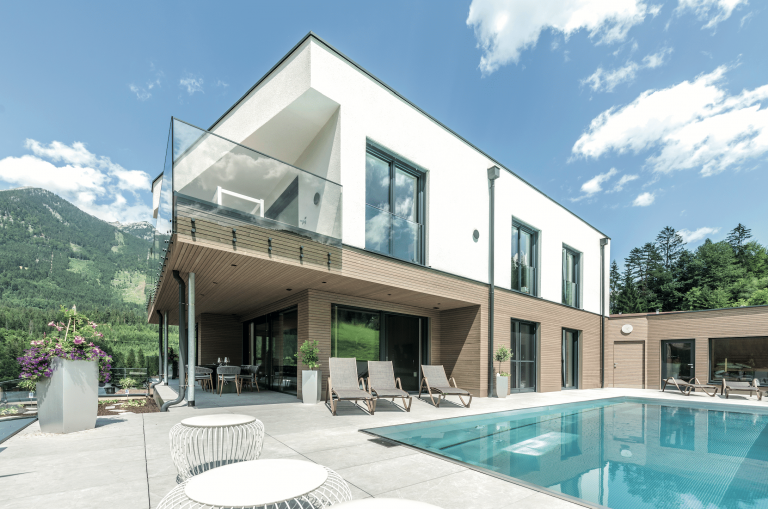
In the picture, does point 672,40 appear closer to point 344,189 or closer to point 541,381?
point 541,381

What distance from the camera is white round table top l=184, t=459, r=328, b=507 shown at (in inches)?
81.0

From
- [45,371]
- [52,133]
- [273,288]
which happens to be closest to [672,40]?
[273,288]

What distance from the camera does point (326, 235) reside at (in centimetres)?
754

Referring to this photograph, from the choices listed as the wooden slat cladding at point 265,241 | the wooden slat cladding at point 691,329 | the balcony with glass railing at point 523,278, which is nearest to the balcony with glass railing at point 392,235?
the wooden slat cladding at point 265,241

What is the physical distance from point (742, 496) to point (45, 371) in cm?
806

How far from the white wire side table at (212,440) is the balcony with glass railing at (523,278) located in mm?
9972

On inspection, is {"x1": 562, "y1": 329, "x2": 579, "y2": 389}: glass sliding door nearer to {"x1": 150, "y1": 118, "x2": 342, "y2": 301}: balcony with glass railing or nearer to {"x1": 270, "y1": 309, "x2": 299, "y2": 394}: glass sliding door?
{"x1": 270, "y1": 309, "x2": 299, "y2": 394}: glass sliding door

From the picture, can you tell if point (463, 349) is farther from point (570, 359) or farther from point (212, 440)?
point (212, 440)

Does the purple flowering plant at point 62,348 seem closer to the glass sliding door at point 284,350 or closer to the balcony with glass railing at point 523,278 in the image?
the glass sliding door at point 284,350

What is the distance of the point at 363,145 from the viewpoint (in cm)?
829

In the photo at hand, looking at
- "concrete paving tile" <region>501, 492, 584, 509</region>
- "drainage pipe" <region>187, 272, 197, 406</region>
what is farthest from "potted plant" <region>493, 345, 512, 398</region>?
"concrete paving tile" <region>501, 492, 584, 509</region>

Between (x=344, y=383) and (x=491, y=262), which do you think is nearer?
(x=344, y=383)

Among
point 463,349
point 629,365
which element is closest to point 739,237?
point 629,365

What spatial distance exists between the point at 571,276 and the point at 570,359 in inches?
122
